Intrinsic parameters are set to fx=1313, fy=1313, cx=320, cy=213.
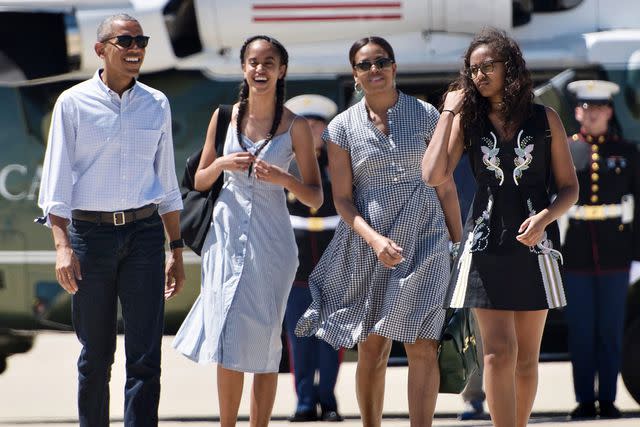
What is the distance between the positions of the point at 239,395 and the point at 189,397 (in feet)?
7.12

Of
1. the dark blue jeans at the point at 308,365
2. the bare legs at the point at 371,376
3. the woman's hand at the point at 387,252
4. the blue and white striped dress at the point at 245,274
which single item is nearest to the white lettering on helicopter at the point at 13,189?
the dark blue jeans at the point at 308,365

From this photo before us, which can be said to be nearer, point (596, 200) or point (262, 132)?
point (262, 132)

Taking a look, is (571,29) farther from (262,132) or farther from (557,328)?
(262,132)

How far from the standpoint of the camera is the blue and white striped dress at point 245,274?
5.09m

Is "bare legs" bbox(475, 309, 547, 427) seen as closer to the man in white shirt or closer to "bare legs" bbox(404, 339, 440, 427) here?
"bare legs" bbox(404, 339, 440, 427)

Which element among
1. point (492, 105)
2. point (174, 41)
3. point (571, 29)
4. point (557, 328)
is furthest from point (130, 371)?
point (571, 29)

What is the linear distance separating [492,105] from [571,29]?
7.09ft

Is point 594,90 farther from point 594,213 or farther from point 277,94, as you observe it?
point 277,94

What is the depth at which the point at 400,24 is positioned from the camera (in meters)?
6.66

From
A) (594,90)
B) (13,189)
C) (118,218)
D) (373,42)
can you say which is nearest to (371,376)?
(118,218)

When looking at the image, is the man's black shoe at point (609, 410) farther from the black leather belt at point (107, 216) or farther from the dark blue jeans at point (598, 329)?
the black leather belt at point (107, 216)

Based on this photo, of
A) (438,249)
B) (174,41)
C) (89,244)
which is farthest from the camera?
(174,41)

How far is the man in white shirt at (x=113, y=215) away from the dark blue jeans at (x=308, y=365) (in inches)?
72.2

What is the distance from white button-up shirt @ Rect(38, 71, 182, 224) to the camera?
4.66m
